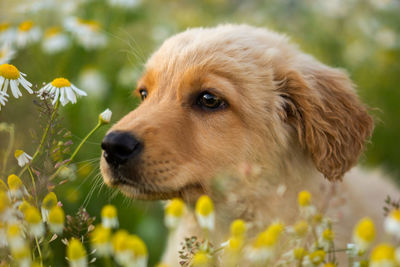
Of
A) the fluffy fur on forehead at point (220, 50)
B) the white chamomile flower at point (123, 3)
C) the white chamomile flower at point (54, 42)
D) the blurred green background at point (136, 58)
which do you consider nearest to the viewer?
the fluffy fur on forehead at point (220, 50)

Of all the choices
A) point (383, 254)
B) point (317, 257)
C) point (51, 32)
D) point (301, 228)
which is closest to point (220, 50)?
point (301, 228)

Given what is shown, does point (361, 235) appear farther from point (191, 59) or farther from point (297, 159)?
point (191, 59)

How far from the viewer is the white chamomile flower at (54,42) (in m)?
4.77

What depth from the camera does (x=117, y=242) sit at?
1278 mm

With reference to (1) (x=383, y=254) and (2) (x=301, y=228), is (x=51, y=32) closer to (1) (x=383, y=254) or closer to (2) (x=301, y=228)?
(2) (x=301, y=228)

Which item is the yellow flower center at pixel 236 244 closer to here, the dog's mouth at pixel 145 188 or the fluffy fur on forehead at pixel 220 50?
the dog's mouth at pixel 145 188

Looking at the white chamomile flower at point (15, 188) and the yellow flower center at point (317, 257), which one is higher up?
the yellow flower center at point (317, 257)

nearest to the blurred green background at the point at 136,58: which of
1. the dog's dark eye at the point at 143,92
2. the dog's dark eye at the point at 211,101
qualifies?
the dog's dark eye at the point at 143,92

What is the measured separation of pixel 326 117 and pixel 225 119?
0.62 meters

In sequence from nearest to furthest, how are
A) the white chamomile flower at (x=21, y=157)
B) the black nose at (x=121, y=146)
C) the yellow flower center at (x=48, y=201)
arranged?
1. the yellow flower center at (x=48, y=201)
2. the white chamomile flower at (x=21, y=157)
3. the black nose at (x=121, y=146)

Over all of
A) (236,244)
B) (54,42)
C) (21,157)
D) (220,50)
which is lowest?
(54,42)

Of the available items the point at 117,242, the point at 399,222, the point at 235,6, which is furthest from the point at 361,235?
the point at 235,6

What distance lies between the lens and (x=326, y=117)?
112 inches

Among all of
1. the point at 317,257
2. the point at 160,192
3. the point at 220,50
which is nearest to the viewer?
the point at 317,257
